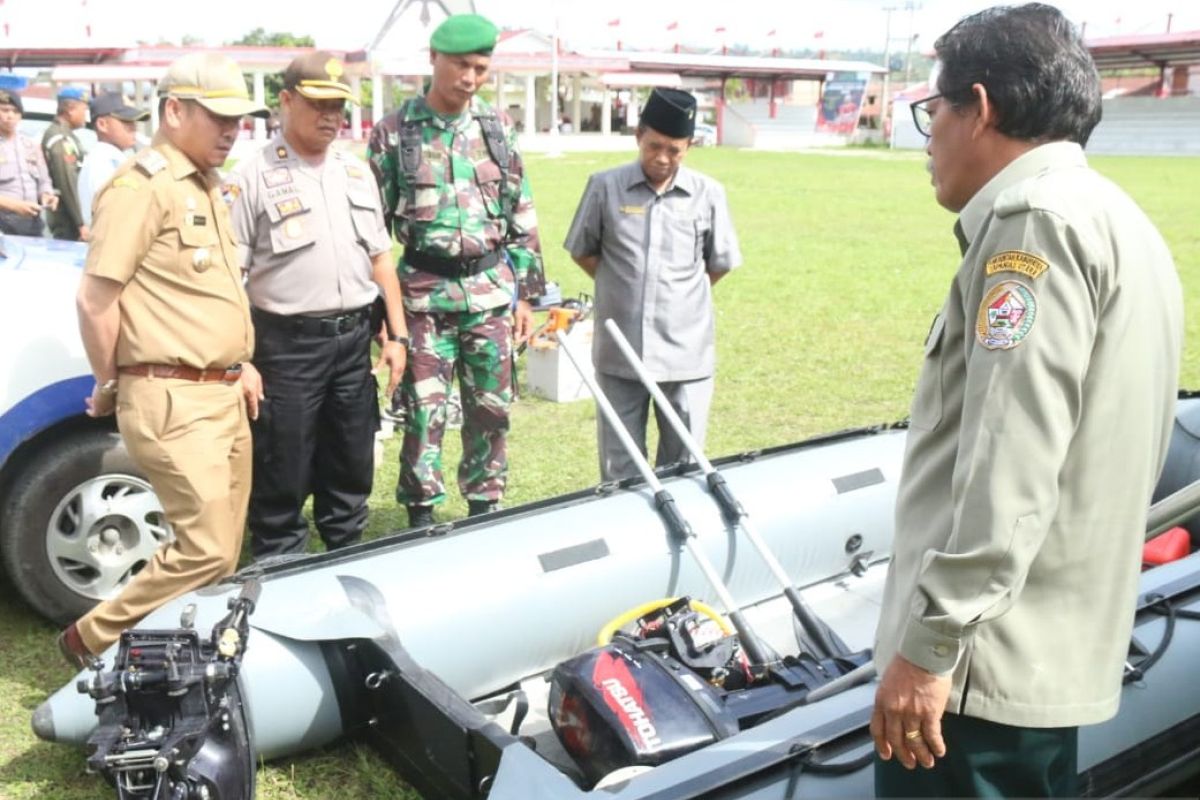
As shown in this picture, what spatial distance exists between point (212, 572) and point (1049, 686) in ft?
7.80

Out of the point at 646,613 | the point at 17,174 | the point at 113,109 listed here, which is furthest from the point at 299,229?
the point at 17,174

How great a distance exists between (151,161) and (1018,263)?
2.46m

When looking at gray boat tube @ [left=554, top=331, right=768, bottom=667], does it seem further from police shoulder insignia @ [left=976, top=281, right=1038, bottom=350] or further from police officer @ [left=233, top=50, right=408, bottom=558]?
police shoulder insignia @ [left=976, top=281, right=1038, bottom=350]

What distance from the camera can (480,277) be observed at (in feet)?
14.0

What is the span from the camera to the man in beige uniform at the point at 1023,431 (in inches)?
58.1

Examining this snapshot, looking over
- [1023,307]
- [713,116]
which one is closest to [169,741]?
[1023,307]

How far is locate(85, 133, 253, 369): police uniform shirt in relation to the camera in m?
3.03

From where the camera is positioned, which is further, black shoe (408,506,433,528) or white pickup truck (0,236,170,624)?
black shoe (408,506,433,528)

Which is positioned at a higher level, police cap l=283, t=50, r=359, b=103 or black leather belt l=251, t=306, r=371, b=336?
police cap l=283, t=50, r=359, b=103

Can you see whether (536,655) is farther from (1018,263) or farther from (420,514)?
(1018,263)

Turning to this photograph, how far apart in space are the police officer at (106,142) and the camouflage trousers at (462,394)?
160 inches

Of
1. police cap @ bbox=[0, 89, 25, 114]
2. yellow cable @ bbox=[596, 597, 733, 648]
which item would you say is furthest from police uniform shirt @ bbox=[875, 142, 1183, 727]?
police cap @ bbox=[0, 89, 25, 114]

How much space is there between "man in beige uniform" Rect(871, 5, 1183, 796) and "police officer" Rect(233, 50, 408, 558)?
8.02 feet

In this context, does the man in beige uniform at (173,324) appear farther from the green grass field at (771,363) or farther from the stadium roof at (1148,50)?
the stadium roof at (1148,50)
